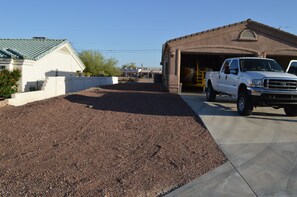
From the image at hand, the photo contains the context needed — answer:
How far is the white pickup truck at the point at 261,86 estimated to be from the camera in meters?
12.0

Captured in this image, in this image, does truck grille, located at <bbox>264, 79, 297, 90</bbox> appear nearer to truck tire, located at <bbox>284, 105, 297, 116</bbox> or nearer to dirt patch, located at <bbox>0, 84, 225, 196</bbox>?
truck tire, located at <bbox>284, 105, 297, 116</bbox>

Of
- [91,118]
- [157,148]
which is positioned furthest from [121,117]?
[157,148]

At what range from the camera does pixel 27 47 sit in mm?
29188

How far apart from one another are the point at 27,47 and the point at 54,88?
7680 millimetres

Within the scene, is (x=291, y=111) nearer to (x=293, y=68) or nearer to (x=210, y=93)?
(x=293, y=68)

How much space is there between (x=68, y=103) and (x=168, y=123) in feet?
22.2

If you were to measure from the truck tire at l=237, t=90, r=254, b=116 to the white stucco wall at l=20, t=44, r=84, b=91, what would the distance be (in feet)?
51.8

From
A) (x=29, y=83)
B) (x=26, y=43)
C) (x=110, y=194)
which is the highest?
Result: (x=26, y=43)

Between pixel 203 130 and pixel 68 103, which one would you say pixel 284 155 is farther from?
pixel 68 103

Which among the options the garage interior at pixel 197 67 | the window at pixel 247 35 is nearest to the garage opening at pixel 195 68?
the garage interior at pixel 197 67

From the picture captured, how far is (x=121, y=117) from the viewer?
12336 millimetres

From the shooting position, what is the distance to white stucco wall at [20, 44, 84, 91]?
24484mm

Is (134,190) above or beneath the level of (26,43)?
beneath

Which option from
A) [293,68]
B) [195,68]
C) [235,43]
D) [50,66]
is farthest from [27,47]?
[293,68]
